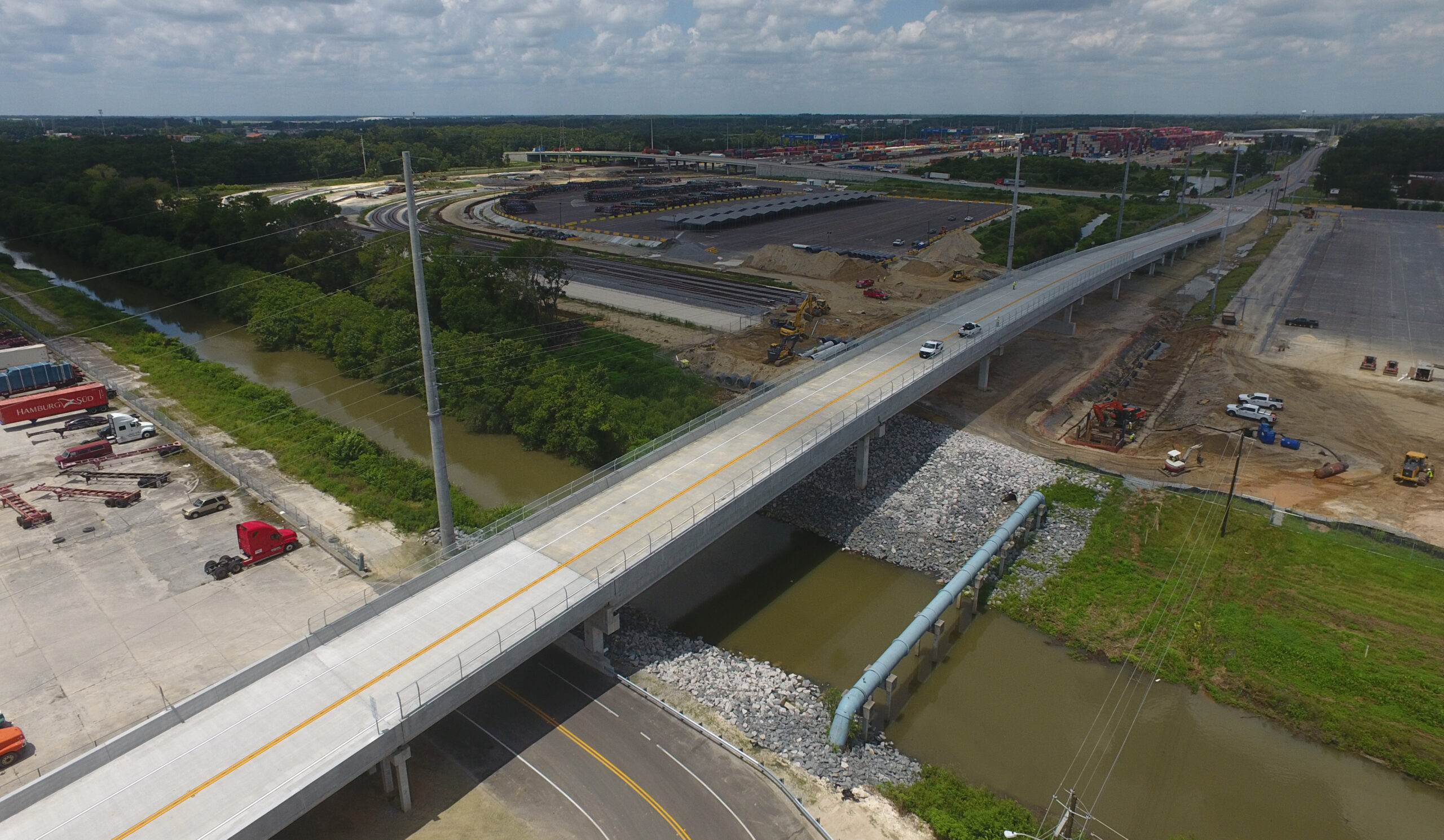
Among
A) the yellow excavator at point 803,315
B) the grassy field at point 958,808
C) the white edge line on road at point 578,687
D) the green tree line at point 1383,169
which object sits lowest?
the grassy field at point 958,808

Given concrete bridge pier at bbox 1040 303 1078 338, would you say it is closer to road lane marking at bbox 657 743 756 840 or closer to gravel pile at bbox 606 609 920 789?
gravel pile at bbox 606 609 920 789

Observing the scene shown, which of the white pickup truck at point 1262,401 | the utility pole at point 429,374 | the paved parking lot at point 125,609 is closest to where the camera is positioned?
the utility pole at point 429,374

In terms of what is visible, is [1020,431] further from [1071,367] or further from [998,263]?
[998,263]

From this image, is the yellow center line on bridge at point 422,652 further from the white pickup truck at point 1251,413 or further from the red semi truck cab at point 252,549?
the white pickup truck at point 1251,413

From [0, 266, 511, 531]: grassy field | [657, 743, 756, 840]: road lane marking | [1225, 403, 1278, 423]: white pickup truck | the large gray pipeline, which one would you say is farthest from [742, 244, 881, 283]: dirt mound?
[657, 743, 756, 840]: road lane marking

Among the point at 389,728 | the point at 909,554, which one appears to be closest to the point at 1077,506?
the point at 909,554

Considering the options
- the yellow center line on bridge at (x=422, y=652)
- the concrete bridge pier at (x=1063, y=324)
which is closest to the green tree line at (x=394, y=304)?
the yellow center line on bridge at (x=422, y=652)
